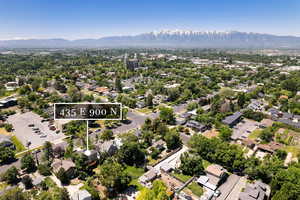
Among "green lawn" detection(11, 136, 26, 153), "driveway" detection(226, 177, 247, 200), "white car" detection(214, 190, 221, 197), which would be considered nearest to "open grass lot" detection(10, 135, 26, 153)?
"green lawn" detection(11, 136, 26, 153)

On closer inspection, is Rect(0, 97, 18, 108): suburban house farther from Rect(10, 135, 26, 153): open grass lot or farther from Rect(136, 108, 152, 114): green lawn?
Rect(136, 108, 152, 114): green lawn

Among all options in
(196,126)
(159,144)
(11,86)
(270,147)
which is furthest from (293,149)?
(11,86)

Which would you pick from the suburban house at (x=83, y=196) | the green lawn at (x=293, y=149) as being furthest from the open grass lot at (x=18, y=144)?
the green lawn at (x=293, y=149)

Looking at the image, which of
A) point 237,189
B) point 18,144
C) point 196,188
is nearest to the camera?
point 196,188

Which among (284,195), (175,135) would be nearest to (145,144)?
(175,135)

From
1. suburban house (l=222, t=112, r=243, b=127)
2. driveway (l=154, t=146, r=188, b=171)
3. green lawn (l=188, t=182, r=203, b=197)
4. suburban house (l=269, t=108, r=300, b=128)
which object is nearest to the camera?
green lawn (l=188, t=182, r=203, b=197)

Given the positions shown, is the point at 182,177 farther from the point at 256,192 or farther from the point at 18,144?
the point at 18,144
